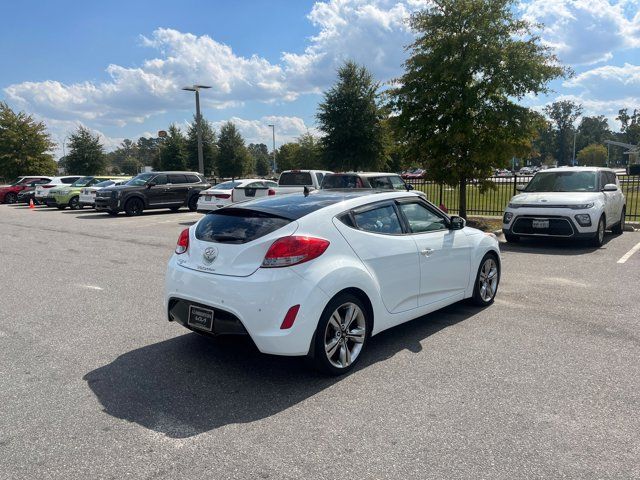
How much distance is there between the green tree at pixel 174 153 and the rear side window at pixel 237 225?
45.1 meters

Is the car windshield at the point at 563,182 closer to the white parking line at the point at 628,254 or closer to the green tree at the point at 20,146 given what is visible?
the white parking line at the point at 628,254

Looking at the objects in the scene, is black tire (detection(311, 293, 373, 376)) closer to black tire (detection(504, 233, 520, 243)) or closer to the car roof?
the car roof

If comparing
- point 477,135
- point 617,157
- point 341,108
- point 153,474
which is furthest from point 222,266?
point 617,157

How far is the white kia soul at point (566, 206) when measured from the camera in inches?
414

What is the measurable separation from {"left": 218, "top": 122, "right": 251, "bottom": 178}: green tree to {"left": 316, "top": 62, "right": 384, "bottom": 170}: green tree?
2353cm

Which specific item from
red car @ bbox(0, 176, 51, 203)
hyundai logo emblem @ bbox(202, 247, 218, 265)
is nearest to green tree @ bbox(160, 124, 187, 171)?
red car @ bbox(0, 176, 51, 203)

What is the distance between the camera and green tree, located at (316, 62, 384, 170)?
92.9ft

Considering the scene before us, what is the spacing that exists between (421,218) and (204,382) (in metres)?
2.76

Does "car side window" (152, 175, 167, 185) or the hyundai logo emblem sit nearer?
the hyundai logo emblem

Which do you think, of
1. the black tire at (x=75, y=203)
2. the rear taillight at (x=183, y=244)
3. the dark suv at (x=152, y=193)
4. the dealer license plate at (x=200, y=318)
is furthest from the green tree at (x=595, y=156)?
the dealer license plate at (x=200, y=318)

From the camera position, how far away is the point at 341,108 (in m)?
28.6

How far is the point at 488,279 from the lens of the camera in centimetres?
632

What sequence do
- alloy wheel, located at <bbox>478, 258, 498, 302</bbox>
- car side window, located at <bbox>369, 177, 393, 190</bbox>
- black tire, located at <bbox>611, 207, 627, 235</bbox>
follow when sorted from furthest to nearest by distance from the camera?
1. black tire, located at <bbox>611, 207, 627, 235</bbox>
2. car side window, located at <bbox>369, 177, 393, 190</bbox>
3. alloy wheel, located at <bbox>478, 258, 498, 302</bbox>

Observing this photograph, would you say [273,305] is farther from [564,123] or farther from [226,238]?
[564,123]
